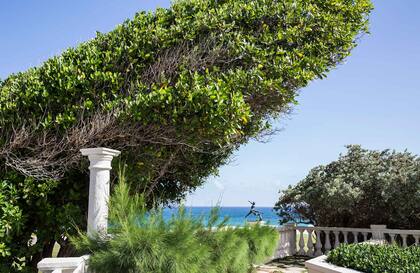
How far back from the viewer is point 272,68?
7.84 metres

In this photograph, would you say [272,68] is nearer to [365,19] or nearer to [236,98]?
[236,98]

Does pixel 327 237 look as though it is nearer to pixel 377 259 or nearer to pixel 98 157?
pixel 377 259

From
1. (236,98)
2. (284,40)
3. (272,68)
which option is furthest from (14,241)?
(284,40)

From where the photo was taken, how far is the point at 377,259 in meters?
6.71

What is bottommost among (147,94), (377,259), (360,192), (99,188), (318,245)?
(318,245)

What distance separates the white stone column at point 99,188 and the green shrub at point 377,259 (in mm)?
4056

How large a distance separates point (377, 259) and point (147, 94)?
186 inches

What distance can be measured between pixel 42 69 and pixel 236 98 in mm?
3600

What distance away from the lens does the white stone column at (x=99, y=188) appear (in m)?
6.07

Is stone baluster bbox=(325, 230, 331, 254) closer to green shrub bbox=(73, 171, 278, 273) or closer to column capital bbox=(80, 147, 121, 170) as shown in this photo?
green shrub bbox=(73, 171, 278, 273)

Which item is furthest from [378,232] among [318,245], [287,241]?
[287,241]

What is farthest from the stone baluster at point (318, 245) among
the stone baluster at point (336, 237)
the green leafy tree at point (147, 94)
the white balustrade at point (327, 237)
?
the green leafy tree at point (147, 94)

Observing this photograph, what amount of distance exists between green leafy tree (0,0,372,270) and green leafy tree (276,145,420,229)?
5348 mm

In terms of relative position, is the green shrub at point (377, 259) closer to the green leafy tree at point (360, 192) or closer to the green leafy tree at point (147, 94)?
the green leafy tree at point (147, 94)
